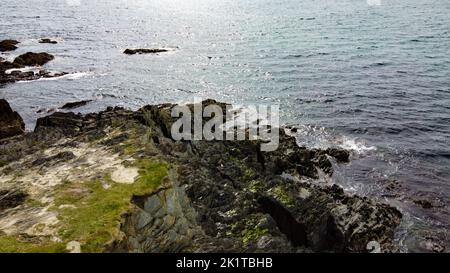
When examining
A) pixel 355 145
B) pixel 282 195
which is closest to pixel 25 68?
pixel 355 145

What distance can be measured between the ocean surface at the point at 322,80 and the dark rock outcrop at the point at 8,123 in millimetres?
5513

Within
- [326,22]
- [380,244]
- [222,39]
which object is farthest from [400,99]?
[326,22]

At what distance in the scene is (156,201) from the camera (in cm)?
1609

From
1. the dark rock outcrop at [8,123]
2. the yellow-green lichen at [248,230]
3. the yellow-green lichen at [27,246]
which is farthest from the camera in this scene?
the dark rock outcrop at [8,123]

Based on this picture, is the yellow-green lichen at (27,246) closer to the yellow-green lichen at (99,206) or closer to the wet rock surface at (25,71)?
the yellow-green lichen at (99,206)

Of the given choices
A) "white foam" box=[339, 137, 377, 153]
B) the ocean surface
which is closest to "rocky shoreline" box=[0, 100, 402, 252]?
the ocean surface

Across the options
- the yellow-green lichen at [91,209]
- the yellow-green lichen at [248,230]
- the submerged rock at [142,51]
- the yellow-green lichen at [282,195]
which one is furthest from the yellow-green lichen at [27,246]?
the submerged rock at [142,51]

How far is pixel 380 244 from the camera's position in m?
23.3

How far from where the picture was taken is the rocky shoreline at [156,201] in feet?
47.7

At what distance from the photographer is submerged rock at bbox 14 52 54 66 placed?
67.2 m

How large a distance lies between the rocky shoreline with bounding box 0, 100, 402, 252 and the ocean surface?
6319 millimetres
